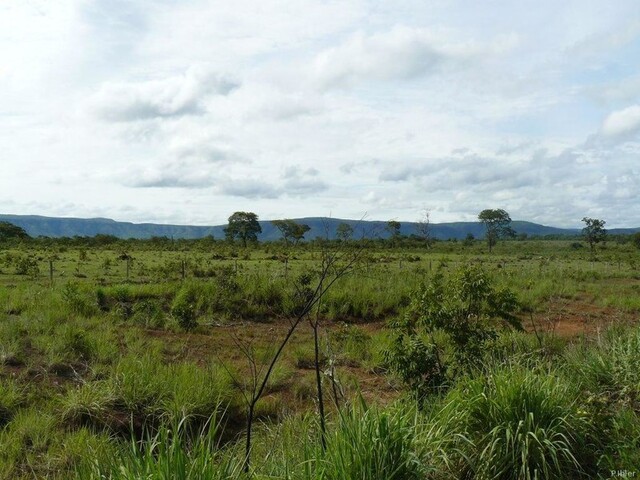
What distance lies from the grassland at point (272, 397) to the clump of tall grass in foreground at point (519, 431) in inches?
0.7

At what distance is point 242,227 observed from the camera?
272ft

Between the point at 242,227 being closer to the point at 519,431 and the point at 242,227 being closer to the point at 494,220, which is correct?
the point at 494,220

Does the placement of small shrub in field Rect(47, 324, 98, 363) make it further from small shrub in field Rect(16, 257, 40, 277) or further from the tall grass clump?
small shrub in field Rect(16, 257, 40, 277)

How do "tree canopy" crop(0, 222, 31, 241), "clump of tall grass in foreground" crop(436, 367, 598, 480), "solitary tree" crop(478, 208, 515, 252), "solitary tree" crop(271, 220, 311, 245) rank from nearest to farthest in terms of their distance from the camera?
1. "clump of tall grass in foreground" crop(436, 367, 598, 480)
2. "solitary tree" crop(271, 220, 311, 245)
3. "tree canopy" crop(0, 222, 31, 241)
4. "solitary tree" crop(478, 208, 515, 252)

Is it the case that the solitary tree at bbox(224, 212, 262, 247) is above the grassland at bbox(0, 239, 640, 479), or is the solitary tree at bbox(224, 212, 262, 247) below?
above

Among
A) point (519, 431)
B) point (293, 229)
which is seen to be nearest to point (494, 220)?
point (293, 229)

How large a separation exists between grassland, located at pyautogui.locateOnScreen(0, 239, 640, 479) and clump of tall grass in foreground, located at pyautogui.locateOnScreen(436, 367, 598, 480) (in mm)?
18

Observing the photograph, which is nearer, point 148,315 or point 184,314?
point 184,314

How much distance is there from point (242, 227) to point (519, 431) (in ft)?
260

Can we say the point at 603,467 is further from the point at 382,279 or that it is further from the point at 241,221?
the point at 241,221

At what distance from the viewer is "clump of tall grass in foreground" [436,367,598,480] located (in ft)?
15.5

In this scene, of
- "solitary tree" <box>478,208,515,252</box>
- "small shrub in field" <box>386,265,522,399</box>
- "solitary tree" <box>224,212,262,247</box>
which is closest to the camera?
"small shrub in field" <box>386,265,522,399</box>

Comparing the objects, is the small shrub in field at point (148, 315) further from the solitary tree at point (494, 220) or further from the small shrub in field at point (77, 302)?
the solitary tree at point (494, 220)

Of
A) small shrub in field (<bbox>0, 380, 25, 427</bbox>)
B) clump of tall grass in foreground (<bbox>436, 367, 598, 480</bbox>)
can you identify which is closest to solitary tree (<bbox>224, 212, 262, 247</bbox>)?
small shrub in field (<bbox>0, 380, 25, 427</bbox>)
